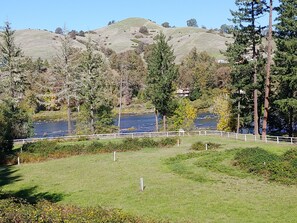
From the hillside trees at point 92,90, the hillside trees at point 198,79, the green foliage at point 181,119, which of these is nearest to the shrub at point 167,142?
the hillside trees at point 92,90

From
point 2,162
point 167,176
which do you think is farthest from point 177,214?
point 2,162

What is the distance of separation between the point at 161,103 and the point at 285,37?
2170 cm

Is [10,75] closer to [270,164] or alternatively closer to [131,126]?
[270,164]

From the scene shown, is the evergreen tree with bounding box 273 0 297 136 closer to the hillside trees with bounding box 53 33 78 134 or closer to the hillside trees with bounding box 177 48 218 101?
the hillside trees with bounding box 53 33 78 134

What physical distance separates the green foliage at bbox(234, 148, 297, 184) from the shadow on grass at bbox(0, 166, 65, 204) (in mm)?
14251

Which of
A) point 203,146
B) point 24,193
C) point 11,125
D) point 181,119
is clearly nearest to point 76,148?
point 203,146

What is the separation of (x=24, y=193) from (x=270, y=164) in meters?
17.7

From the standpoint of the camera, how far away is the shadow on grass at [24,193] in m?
23.0

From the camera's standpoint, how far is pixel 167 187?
2494 centimetres

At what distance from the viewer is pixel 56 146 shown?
1670 inches

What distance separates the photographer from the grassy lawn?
19531 millimetres

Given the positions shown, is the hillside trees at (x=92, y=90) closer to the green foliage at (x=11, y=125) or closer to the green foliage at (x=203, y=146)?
the green foliage at (x=11, y=125)

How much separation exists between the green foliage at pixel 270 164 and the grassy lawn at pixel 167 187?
862mm

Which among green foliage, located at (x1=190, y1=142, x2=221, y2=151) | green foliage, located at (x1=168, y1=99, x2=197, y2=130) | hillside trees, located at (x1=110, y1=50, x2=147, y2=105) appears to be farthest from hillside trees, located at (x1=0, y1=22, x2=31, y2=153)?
hillside trees, located at (x1=110, y1=50, x2=147, y2=105)
